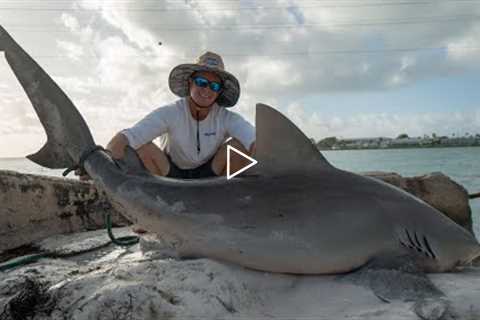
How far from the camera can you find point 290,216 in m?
2.36

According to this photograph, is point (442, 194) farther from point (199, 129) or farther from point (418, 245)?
point (418, 245)

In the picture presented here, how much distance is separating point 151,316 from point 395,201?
1534 mm

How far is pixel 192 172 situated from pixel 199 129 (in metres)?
0.43

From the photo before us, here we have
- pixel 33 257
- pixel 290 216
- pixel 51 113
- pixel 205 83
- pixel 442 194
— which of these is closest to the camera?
pixel 290 216

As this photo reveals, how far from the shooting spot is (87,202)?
4906 mm

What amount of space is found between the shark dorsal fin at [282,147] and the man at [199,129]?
1.29 m

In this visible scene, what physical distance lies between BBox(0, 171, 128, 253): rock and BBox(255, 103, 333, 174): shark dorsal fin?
9.44 feet

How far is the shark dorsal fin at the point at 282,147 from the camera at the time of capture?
2615 mm

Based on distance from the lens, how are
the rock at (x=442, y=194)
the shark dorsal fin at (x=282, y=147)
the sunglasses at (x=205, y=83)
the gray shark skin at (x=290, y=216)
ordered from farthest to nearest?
1. the rock at (x=442, y=194)
2. the sunglasses at (x=205, y=83)
3. the shark dorsal fin at (x=282, y=147)
4. the gray shark skin at (x=290, y=216)

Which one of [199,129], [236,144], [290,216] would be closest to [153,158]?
[199,129]

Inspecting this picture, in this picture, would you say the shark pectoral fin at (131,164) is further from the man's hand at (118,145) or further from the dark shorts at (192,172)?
the dark shorts at (192,172)

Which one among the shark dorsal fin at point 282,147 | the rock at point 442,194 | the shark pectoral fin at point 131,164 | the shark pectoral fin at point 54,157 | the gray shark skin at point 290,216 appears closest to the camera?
the gray shark skin at point 290,216

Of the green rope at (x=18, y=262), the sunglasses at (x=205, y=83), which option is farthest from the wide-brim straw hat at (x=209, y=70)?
the green rope at (x=18, y=262)

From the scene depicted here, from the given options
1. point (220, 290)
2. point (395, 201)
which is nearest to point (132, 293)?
point (220, 290)
